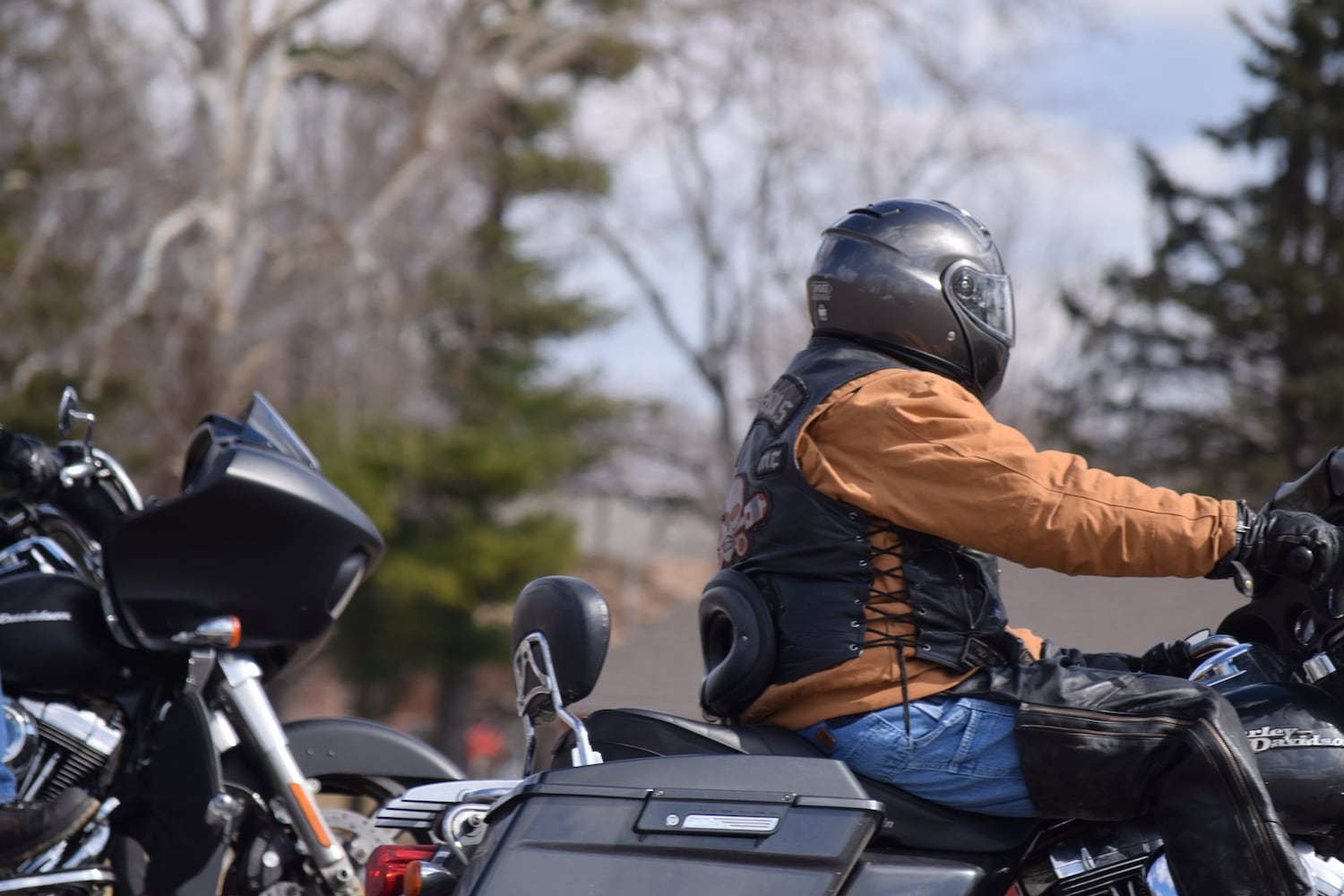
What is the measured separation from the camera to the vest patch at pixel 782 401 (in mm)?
2844

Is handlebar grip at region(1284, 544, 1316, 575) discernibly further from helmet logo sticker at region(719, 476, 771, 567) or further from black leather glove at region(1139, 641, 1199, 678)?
helmet logo sticker at region(719, 476, 771, 567)

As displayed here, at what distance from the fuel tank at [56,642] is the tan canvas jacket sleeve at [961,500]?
2.15 metres

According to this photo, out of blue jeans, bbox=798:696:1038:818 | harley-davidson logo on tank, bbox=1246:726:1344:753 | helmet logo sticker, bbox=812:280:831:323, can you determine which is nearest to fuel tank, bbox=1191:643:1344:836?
harley-davidson logo on tank, bbox=1246:726:1344:753

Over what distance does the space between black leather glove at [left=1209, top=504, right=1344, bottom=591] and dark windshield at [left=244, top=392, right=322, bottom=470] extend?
2641mm

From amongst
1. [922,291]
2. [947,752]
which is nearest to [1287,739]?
[947,752]

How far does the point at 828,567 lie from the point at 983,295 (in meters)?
0.69

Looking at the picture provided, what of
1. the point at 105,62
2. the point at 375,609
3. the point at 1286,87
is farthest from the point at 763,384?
the point at 105,62

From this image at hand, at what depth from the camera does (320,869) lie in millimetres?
3832

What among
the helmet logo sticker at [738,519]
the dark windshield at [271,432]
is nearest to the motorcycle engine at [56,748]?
the dark windshield at [271,432]

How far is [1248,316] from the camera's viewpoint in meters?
17.5

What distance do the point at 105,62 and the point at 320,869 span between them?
50.5ft

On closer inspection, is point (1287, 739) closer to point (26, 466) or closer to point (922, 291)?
point (922, 291)

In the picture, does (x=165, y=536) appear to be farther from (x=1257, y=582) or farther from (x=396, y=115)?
(x=396, y=115)

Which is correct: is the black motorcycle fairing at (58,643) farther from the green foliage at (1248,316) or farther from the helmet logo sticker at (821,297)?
the green foliage at (1248,316)
